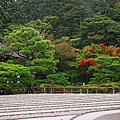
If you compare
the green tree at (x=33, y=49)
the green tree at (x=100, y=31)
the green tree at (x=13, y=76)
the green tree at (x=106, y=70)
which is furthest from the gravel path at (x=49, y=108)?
the green tree at (x=100, y=31)

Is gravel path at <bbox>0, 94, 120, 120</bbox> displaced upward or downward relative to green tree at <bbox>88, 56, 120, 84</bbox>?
downward

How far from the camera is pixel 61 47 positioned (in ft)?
90.0

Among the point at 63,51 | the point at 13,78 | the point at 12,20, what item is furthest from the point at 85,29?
the point at 13,78

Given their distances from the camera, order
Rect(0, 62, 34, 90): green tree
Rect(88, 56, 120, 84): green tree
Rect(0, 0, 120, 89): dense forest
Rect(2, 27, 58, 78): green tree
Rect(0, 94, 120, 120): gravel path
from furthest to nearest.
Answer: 1. Rect(88, 56, 120, 84): green tree
2. Rect(0, 0, 120, 89): dense forest
3. Rect(2, 27, 58, 78): green tree
4. Rect(0, 62, 34, 90): green tree
5. Rect(0, 94, 120, 120): gravel path

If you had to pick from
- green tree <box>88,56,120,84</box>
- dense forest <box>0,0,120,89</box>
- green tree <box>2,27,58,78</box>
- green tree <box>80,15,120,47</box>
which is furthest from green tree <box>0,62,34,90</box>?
green tree <box>80,15,120,47</box>

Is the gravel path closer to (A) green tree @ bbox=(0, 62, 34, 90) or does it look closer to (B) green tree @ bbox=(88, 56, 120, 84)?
(A) green tree @ bbox=(0, 62, 34, 90)

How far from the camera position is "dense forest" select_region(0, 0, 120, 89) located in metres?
21.8

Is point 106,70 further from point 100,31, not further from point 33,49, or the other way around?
point 100,31

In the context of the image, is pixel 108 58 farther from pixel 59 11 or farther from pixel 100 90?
pixel 59 11

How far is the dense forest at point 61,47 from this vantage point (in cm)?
2176

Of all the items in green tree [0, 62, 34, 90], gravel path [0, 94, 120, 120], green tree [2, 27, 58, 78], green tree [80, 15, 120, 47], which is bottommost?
gravel path [0, 94, 120, 120]

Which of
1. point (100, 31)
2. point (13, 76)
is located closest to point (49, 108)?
point (13, 76)

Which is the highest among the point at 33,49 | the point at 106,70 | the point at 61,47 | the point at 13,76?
the point at 61,47

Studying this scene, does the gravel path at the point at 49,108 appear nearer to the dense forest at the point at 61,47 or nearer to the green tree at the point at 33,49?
the dense forest at the point at 61,47
